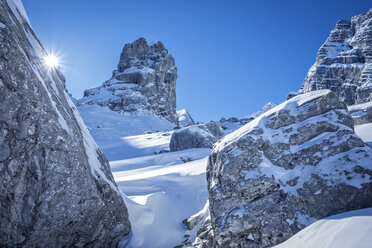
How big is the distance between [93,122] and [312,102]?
Result: 134 feet

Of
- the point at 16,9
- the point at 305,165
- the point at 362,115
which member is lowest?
the point at 305,165

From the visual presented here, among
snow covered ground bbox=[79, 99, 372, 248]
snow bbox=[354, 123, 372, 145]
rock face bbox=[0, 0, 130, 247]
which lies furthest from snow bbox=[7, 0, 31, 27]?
snow bbox=[354, 123, 372, 145]

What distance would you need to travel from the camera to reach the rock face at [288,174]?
3109mm

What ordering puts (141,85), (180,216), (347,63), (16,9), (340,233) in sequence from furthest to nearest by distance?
(347,63) → (141,85) → (180,216) → (16,9) → (340,233)

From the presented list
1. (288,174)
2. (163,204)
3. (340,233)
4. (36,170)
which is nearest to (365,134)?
(288,174)

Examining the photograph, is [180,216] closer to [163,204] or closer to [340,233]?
[163,204]

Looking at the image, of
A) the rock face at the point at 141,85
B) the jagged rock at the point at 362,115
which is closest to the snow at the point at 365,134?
the jagged rock at the point at 362,115

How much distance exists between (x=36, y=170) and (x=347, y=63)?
10771cm

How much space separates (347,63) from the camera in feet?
278

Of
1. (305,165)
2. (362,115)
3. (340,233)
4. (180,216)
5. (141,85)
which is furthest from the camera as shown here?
(141,85)

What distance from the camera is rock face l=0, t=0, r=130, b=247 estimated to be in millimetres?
2834

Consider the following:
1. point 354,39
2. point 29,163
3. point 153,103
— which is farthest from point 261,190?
point 354,39

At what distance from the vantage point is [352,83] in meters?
78.5

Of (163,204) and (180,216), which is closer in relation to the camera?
(180,216)
